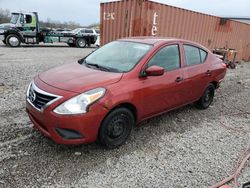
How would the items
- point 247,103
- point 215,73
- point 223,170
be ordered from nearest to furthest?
point 223,170
point 215,73
point 247,103

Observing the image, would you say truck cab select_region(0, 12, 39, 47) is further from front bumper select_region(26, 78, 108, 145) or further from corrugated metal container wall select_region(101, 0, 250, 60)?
front bumper select_region(26, 78, 108, 145)

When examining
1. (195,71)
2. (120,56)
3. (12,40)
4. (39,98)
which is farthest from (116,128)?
(12,40)

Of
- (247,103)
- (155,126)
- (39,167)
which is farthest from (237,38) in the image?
(39,167)

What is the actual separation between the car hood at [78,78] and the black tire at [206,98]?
267 cm

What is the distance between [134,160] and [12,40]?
17.1m

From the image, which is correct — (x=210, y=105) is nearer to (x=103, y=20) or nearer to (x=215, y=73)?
(x=215, y=73)

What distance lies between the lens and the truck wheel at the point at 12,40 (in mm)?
17781

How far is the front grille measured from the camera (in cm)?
317

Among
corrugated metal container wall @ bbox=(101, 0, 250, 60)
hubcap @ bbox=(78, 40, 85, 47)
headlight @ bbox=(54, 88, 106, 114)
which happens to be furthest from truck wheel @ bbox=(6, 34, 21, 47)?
headlight @ bbox=(54, 88, 106, 114)

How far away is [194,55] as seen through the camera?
16.7ft

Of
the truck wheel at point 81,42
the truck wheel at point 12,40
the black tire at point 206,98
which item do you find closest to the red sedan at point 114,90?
the black tire at point 206,98

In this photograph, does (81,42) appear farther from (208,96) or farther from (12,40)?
(208,96)

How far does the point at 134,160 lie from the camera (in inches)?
137

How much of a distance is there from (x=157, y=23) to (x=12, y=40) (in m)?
12.2
